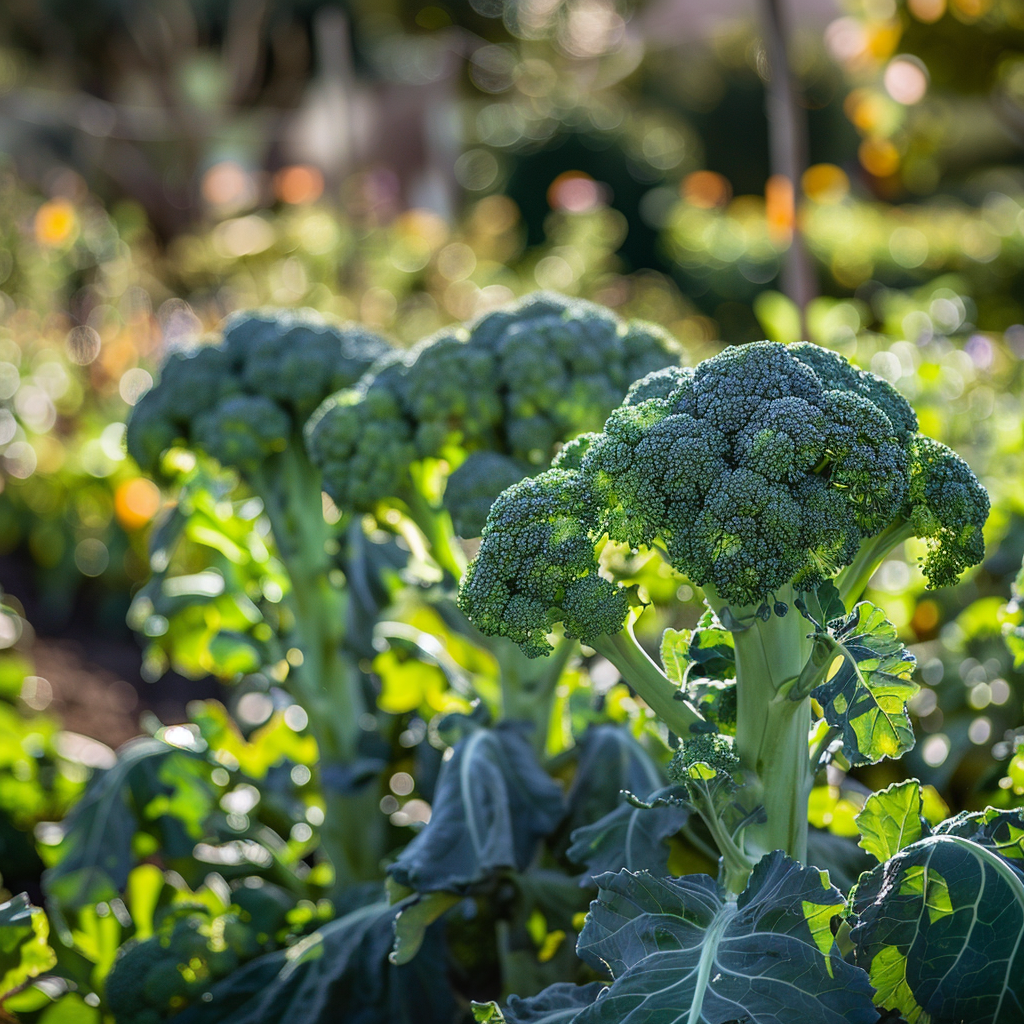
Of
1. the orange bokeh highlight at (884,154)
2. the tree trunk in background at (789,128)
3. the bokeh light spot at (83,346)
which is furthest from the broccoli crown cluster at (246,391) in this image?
the bokeh light spot at (83,346)

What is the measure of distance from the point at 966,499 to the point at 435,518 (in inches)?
30.5

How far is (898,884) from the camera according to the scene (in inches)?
34.1

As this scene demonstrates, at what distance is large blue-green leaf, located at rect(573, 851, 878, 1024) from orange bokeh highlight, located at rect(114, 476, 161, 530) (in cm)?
284

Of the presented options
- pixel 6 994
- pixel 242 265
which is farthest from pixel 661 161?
pixel 6 994

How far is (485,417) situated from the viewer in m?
A: 1.31

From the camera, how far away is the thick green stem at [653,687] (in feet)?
3.25

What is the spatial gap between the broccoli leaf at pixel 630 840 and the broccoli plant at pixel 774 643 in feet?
0.34

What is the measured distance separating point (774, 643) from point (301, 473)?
951 mm

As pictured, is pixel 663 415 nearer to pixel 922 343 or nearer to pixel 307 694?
pixel 307 694

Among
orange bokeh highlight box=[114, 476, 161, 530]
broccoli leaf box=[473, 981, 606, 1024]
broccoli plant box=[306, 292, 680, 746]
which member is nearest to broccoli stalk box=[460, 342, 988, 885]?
broccoli leaf box=[473, 981, 606, 1024]

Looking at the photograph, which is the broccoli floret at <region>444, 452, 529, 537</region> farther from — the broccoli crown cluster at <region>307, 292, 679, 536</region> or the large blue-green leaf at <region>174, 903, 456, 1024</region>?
the large blue-green leaf at <region>174, 903, 456, 1024</region>

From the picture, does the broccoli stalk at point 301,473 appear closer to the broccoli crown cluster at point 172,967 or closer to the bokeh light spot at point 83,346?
the broccoli crown cluster at point 172,967

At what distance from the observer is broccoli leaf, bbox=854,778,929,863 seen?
92 cm

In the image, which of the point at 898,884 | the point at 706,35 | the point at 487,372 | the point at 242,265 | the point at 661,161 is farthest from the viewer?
the point at 706,35
